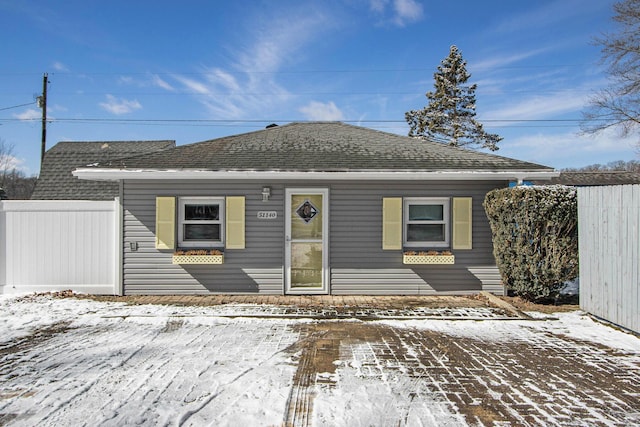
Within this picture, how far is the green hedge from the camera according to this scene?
6199 mm

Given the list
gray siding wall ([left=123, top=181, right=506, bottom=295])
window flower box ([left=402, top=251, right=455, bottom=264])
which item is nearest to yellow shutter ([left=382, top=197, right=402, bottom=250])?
gray siding wall ([left=123, top=181, right=506, bottom=295])

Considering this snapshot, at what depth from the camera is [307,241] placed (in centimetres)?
737

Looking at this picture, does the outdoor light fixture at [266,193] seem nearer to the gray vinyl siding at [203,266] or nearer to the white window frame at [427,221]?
the gray vinyl siding at [203,266]

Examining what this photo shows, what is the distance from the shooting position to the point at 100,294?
7.36m

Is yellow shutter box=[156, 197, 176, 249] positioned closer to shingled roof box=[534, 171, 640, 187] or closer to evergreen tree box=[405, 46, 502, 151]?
evergreen tree box=[405, 46, 502, 151]

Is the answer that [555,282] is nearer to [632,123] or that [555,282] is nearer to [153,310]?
[153,310]

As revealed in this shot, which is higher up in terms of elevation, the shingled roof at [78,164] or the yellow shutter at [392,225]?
the shingled roof at [78,164]

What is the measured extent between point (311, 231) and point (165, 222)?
273 cm

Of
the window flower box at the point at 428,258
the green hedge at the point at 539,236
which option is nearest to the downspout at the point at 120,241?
the window flower box at the point at 428,258

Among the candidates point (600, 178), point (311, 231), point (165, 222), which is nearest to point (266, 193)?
point (311, 231)

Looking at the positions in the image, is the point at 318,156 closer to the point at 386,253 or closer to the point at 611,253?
the point at 386,253

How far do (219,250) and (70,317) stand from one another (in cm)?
253

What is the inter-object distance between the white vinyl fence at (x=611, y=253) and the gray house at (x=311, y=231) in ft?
5.09

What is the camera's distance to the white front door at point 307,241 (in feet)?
24.1
